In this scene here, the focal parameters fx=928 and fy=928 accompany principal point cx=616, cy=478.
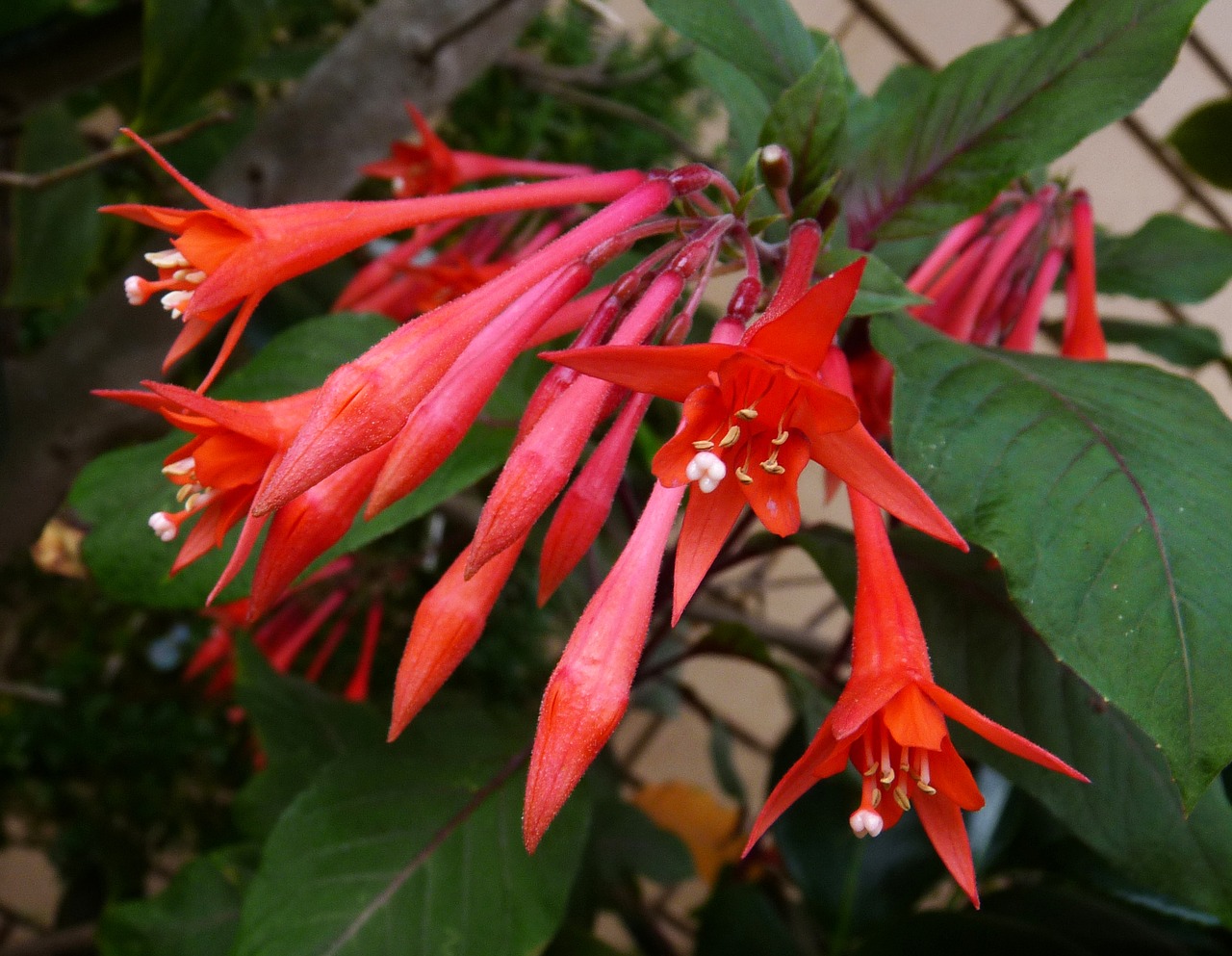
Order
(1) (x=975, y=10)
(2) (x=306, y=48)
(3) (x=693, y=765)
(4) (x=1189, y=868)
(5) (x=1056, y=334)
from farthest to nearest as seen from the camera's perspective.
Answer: (3) (x=693, y=765)
(1) (x=975, y=10)
(2) (x=306, y=48)
(5) (x=1056, y=334)
(4) (x=1189, y=868)

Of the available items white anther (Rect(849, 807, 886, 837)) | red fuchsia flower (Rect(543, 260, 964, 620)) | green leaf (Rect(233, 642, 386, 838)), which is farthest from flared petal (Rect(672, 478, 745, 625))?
green leaf (Rect(233, 642, 386, 838))

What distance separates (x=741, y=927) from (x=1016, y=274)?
0.63 metres

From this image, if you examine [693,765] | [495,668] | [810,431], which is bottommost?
[693,765]

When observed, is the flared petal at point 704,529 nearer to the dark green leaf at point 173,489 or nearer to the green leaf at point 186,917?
the dark green leaf at point 173,489

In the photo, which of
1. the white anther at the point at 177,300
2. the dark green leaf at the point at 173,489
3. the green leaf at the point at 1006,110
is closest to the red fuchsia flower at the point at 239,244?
the white anther at the point at 177,300

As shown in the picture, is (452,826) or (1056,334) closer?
(452,826)

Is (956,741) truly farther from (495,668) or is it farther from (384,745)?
(495,668)

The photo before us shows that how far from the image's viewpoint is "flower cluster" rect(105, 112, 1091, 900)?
0.95ft

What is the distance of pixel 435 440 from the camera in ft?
1.05

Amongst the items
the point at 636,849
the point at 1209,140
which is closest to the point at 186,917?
the point at 636,849

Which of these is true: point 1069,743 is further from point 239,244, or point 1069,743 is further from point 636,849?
point 636,849

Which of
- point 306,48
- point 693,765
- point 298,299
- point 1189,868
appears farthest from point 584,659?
point 693,765

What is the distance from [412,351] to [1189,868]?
443 millimetres

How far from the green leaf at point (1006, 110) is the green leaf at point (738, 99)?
10 centimetres
